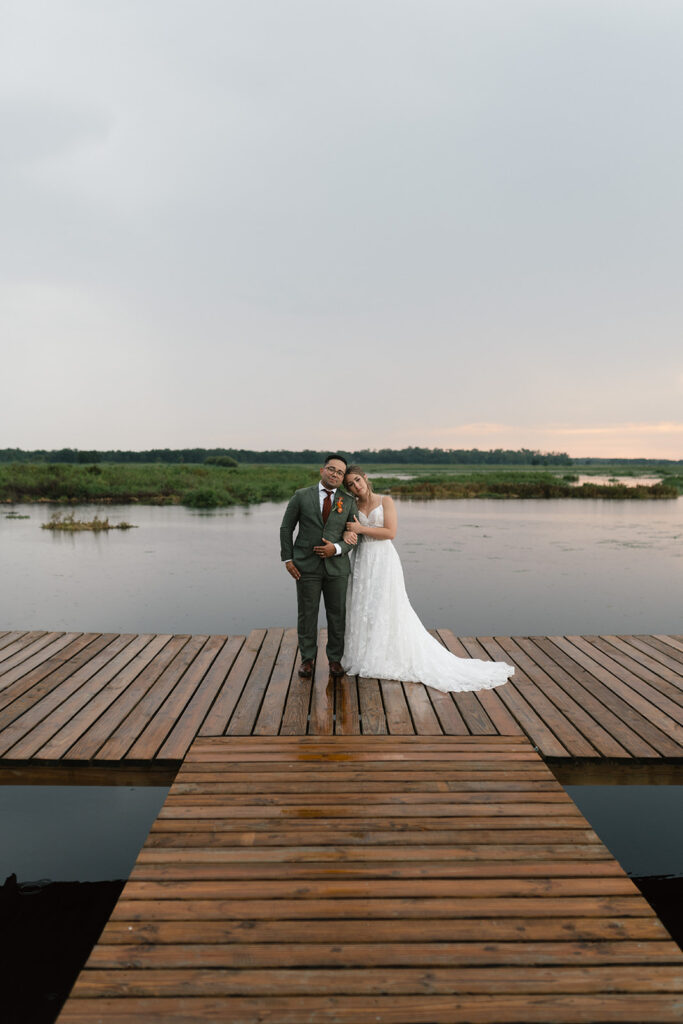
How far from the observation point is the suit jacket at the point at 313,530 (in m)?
4.86

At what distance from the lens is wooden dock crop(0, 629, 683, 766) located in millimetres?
Result: 3984

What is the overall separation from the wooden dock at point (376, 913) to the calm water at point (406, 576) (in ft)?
22.8

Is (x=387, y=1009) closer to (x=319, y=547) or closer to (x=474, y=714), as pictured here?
(x=474, y=714)

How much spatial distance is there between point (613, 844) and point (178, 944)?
4.27m

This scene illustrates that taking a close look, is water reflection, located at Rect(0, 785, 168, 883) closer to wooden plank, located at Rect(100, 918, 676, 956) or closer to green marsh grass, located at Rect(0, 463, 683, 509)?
wooden plank, located at Rect(100, 918, 676, 956)

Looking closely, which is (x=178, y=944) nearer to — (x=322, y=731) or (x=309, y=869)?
(x=309, y=869)

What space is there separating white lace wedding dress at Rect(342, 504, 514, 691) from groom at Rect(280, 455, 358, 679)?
228 millimetres

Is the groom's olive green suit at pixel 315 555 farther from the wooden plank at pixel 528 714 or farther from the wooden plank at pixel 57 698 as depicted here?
the wooden plank at pixel 57 698

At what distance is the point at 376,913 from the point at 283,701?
2362 millimetres

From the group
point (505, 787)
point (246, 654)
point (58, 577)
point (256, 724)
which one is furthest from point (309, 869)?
point (58, 577)

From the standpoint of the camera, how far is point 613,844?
501 cm

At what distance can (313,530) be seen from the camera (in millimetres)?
4891

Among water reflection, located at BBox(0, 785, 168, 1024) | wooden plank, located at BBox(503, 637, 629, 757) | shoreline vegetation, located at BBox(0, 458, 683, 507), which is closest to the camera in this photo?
water reflection, located at BBox(0, 785, 168, 1024)

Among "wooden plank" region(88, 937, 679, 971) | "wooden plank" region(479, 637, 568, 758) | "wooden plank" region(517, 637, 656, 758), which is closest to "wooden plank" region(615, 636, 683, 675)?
"wooden plank" region(517, 637, 656, 758)
